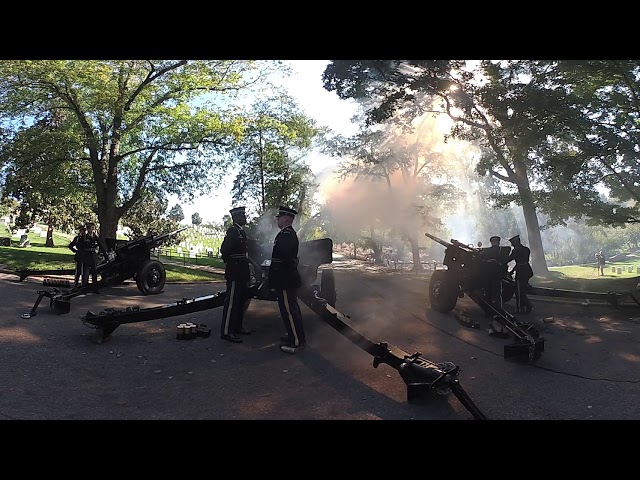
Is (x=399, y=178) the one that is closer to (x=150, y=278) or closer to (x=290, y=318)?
(x=150, y=278)

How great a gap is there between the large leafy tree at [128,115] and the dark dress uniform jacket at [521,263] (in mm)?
11267

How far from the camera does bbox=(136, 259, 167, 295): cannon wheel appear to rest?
9.52 meters

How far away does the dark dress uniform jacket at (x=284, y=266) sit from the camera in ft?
17.2

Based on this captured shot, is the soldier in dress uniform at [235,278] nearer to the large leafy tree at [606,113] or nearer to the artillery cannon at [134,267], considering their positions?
the artillery cannon at [134,267]

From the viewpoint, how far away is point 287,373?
14.4 feet

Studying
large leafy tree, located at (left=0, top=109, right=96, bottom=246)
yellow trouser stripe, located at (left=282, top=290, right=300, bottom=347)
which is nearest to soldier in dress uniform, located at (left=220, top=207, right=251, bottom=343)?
yellow trouser stripe, located at (left=282, top=290, right=300, bottom=347)

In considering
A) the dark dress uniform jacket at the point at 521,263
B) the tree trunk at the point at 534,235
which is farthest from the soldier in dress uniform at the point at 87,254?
the tree trunk at the point at 534,235

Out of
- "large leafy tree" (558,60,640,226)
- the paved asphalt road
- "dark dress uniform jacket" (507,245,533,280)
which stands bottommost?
the paved asphalt road

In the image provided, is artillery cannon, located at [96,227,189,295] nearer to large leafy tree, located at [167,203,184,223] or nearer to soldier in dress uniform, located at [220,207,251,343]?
soldier in dress uniform, located at [220,207,251,343]

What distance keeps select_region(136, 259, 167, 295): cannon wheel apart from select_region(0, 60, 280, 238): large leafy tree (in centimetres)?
642

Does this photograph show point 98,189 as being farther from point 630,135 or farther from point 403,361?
point 630,135

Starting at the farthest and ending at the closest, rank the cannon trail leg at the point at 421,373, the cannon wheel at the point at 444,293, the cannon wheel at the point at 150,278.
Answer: the cannon wheel at the point at 150,278
the cannon wheel at the point at 444,293
the cannon trail leg at the point at 421,373

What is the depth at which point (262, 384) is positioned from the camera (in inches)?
160

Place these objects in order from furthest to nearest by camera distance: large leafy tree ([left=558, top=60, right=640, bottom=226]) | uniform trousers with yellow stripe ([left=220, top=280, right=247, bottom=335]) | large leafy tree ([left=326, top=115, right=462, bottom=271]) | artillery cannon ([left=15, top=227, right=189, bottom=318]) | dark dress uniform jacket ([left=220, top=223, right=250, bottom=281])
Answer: large leafy tree ([left=326, top=115, right=462, bottom=271]) → large leafy tree ([left=558, top=60, right=640, bottom=226]) → artillery cannon ([left=15, top=227, right=189, bottom=318]) → dark dress uniform jacket ([left=220, top=223, right=250, bottom=281]) → uniform trousers with yellow stripe ([left=220, top=280, right=247, bottom=335])
